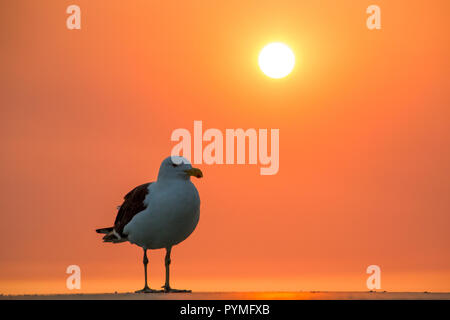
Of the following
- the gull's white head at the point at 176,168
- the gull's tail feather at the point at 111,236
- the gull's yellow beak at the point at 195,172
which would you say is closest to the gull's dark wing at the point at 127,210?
the gull's tail feather at the point at 111,236

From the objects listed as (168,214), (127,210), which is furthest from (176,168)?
(127,210)

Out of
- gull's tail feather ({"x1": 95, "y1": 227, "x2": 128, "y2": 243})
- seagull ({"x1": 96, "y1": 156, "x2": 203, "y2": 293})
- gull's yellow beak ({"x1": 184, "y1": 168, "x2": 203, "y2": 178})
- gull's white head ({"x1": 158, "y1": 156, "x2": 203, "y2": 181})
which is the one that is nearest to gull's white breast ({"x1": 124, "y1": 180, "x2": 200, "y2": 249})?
seagull ({"x1": 96, "y1": 156, "x2": 203, "y2": 293})

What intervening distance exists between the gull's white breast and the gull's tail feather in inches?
70.0

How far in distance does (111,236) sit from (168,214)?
4.01 m

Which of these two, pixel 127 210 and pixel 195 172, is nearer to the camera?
pixel 195 172

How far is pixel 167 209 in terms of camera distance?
2673 cm

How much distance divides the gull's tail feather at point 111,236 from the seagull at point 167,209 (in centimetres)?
142

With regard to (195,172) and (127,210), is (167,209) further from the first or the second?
(127,210)

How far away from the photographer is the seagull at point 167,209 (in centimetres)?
2669

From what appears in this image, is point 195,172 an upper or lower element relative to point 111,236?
upper

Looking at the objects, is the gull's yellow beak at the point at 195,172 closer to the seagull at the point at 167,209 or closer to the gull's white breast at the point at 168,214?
the seagull at the point at 167,209

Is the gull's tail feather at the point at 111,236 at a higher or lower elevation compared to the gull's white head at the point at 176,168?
lower
